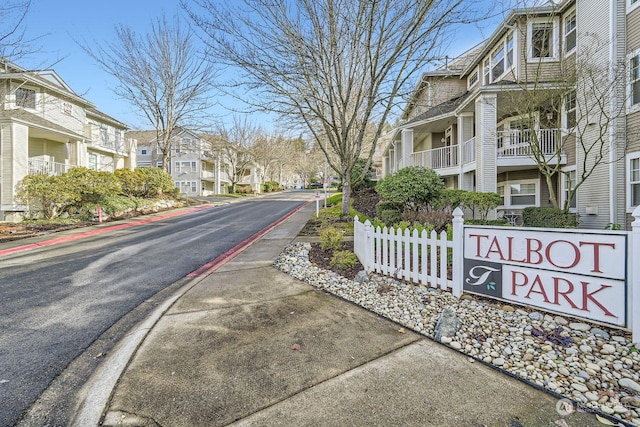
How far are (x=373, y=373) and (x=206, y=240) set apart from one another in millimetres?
8926

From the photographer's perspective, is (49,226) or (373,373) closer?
(373,373)

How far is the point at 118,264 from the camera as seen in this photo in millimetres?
7391

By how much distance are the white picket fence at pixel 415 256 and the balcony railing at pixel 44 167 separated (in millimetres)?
18286

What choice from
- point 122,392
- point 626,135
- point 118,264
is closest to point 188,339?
point 122,392

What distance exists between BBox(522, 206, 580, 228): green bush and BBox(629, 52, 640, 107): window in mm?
3665

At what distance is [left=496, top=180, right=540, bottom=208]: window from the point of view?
14.1m

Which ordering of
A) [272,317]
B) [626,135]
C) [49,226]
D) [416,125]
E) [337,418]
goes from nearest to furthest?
[337,418] < [272,317] < [626,135] < [49,226] < [416,125]

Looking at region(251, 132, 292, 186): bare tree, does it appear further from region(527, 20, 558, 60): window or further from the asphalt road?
the asphalt road

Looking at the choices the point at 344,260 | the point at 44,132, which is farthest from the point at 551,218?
the point at 44,132

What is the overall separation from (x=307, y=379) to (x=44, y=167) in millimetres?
21792

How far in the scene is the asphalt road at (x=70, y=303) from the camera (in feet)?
9.37

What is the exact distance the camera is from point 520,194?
14.6m

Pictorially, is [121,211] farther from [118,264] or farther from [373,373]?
[373,373]

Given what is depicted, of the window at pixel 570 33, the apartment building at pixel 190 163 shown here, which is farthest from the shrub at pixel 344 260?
the apartment building at pixel 190 163
